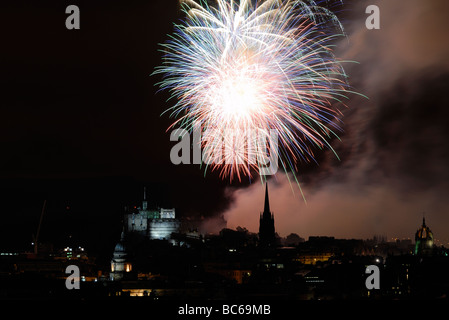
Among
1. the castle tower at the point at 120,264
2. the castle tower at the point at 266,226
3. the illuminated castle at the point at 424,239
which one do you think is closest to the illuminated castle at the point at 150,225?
the castle tower at the point at 266,226

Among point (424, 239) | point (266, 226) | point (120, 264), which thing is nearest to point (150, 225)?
point (266, 226)

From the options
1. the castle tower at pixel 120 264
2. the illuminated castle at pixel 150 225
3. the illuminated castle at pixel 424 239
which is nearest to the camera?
the castle tower at pixel 120 264

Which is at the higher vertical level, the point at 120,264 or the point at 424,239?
the point at 424,239

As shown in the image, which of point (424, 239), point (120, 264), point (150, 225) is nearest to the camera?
point (120, 264)

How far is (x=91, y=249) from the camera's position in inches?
4459

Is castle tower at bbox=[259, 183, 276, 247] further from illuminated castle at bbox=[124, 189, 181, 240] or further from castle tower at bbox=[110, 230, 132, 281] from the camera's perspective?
castle tower at bbox=[110, 230, 132, 281]

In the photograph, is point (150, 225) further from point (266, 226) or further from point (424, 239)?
point (424, 239)

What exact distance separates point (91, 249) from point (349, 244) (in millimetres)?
40379

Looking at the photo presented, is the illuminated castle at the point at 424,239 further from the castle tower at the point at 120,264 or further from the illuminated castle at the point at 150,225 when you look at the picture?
the castle tower at the point at 120,264

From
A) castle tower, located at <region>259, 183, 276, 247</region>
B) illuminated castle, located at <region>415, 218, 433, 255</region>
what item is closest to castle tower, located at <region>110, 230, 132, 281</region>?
castle tower, located at <region>259, 183, 276, 247</region>

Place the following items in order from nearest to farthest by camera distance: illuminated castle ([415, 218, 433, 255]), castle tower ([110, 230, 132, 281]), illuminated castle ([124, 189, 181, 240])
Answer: castle tower ([110, 230, 132, 281]) < illuminated castle ([124, 189, 181, 240]) < illuminated castle ([415, 218, 433, 255])

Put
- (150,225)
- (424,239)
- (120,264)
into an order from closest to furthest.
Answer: (120,264)
(150,225)
(424,239)
